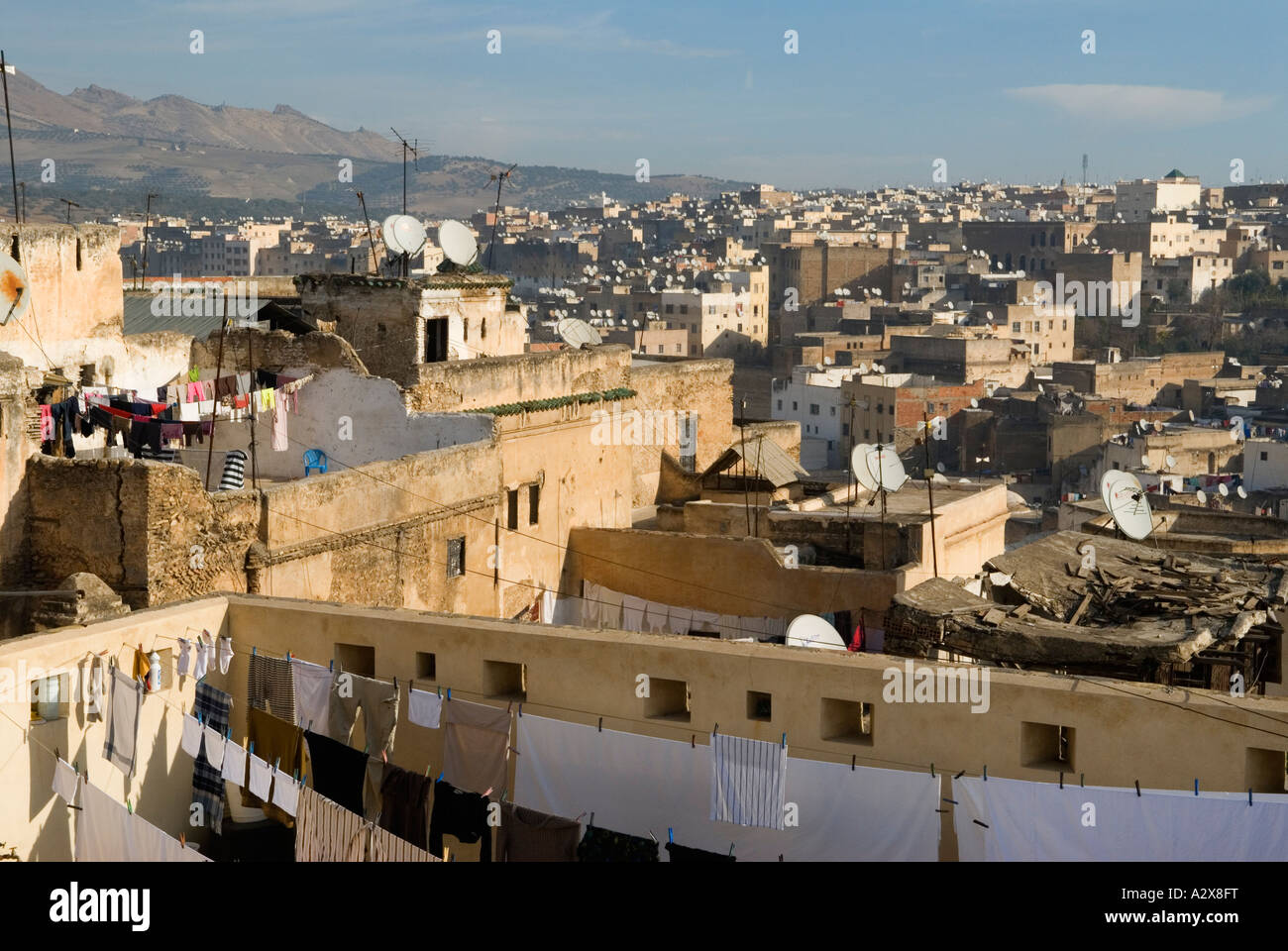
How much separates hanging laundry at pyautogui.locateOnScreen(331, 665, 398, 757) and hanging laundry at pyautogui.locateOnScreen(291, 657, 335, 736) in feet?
0.14

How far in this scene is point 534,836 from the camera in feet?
32.0

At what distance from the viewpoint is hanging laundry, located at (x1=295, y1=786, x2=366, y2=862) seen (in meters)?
9.51

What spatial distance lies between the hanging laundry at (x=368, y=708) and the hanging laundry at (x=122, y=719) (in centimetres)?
110

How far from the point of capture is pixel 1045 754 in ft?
29.9

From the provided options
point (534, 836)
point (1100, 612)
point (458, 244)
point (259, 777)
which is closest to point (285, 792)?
point (259, 777)

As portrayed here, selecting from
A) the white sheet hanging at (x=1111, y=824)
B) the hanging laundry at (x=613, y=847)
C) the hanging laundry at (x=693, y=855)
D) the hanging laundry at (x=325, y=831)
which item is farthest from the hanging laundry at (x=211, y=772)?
the white sheet hanging at (x=1111, y=824)

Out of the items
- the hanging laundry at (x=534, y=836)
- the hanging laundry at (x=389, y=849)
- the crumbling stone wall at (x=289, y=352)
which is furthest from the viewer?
the crumbling stone wall at (x=289, y=352)

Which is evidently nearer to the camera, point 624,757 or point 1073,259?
point 624,757

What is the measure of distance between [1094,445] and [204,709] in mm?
43747

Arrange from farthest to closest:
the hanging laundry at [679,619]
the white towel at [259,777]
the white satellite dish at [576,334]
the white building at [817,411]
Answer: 1. the white building at [817,411]
2. the white satellite dish at [576,334]
3. the hanging laundry at [679,619]
4. the white towel at [259,777]

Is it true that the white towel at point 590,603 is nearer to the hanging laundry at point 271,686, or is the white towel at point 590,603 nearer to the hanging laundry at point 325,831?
the hanging laundry at point 271,686

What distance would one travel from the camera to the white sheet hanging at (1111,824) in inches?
323

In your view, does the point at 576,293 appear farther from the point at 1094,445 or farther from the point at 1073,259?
the point at 1094,445
